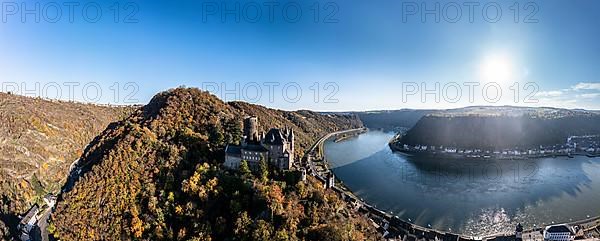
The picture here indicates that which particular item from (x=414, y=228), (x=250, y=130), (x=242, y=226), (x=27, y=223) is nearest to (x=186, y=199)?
(x=242, y=226)

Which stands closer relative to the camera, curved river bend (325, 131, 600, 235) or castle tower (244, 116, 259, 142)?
castle tower (244, 116, 259, 142)

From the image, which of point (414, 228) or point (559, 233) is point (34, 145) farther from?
point (559, 233)

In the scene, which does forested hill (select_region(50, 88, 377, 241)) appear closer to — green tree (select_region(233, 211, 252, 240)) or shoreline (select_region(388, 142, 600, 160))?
green tree (select_region(233, 211, 252, 240))

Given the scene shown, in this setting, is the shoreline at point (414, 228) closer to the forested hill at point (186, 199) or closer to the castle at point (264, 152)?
the forested hill at point (186, 199)

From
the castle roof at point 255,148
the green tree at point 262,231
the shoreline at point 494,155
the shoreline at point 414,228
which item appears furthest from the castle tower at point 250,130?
the shoreline at point 494,155

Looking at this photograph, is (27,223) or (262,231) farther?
(27,223)

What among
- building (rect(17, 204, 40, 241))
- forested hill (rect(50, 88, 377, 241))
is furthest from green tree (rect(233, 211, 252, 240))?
building (rect(17, 204, 40, 241))

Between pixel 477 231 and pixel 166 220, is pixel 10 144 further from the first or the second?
pixel 477 231
